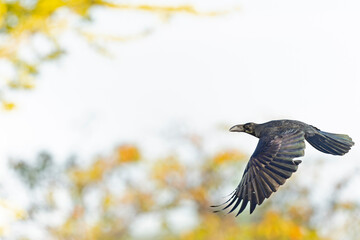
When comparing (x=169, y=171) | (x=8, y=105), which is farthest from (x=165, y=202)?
(x=8, y=105)

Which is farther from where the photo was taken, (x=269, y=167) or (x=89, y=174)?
(x=89, y=174)

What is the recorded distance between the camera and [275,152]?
265 centimetres

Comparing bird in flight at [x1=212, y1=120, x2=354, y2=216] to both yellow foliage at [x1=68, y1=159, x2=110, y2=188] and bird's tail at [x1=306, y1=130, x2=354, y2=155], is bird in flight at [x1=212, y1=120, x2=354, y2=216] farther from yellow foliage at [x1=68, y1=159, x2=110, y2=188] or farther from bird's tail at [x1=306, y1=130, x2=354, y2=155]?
yellow foliage at [x1=68, y1=159, x2=110, y2=188]

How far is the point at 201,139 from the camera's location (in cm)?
1489

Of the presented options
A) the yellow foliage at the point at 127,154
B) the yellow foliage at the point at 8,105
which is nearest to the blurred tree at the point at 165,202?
the yellow foliage at the point at 127,154

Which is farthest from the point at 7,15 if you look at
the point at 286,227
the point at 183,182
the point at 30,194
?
the point at 183,182

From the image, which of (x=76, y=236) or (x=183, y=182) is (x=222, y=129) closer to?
(x=183, y=182)

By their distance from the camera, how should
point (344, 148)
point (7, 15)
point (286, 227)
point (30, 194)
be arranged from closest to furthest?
point (344, 148) → point (7, 15) → point (286, 227) → point (30, 194)

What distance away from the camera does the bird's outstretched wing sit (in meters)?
2.56

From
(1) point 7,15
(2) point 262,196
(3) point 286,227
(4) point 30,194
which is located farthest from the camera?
(4) point 30,194

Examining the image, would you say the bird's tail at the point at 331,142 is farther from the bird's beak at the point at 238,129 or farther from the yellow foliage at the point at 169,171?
the yellow foliage at the point at 169,171

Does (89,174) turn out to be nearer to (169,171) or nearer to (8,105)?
(169,171)

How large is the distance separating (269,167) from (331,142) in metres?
0.32

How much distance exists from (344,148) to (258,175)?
394mm
